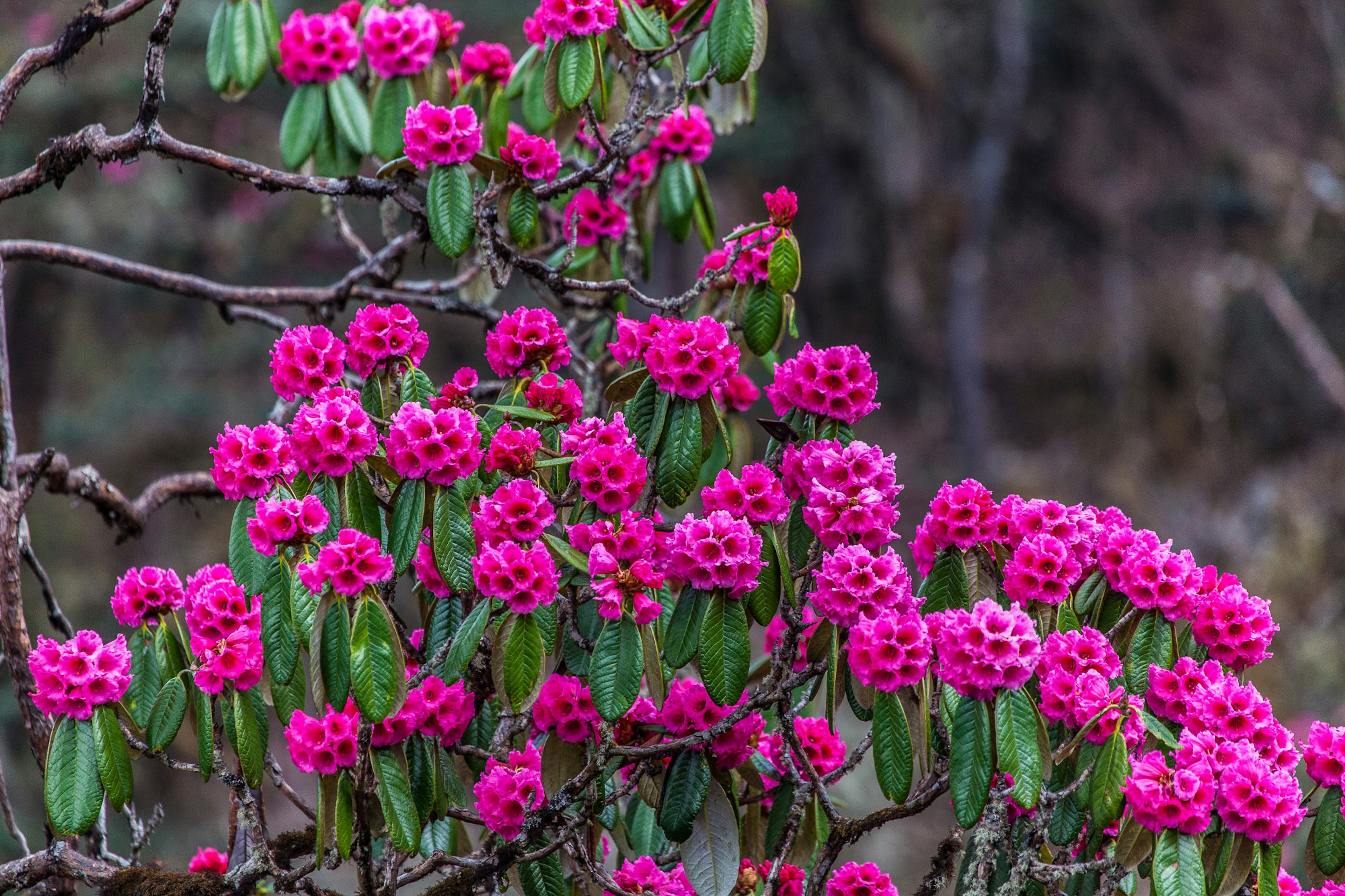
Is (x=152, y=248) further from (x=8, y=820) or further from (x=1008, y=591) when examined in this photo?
(x=1008, y=591)

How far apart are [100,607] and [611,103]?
4779 millimetres

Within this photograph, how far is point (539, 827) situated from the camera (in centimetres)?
139

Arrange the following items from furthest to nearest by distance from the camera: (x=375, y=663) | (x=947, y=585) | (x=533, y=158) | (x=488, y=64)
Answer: (x=488, y=64) < (x=533, y=158) < (x=947, y=585) < (x=375, y=663)

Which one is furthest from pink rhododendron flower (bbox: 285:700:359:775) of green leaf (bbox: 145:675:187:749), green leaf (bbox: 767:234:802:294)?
green leaf (bbox: 767:234:802:294)

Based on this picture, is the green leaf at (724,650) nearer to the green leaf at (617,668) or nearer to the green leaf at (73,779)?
the green leaf at (617,668)

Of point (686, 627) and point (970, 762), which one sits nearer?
point (970, 762)

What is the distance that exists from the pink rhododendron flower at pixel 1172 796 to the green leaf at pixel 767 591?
16.8 inches

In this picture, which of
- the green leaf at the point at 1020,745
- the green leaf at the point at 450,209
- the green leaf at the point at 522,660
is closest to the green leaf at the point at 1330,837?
the green leaf at the point at 1020,745

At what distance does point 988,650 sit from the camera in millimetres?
1208

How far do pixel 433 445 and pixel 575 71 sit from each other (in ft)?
2.31

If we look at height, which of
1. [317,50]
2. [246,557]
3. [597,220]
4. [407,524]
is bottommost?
[246,557]

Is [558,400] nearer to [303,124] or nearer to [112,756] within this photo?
[112,756]

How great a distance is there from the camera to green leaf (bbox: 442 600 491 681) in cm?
127

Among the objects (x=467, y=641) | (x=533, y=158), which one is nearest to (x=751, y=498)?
(x=467, y=641)
